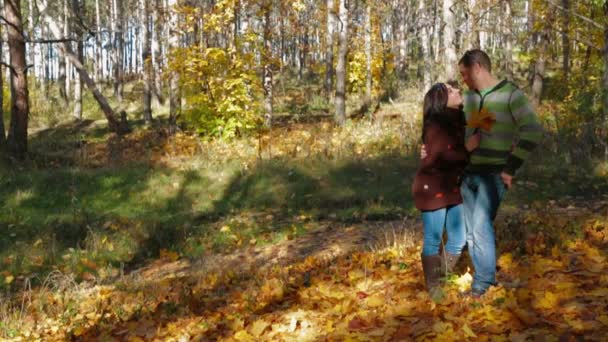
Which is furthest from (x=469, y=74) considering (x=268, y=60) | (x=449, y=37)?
(x=268, y=60)

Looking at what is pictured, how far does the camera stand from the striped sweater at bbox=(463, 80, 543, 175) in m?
3.33

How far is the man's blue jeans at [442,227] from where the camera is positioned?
380 centimetres

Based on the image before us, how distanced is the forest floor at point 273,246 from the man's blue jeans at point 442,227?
1.09 ft

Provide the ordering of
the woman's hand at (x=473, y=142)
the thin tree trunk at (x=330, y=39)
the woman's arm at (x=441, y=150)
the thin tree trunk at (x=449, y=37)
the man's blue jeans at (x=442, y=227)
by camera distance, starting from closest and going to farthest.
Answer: the woman's hand at (x=473, y=142)
the woman's arm at (x=441, y=150)
the man's blue jeans at (x=442, y=227)
the thin tree trunk at (x=449, y=37)
the thin tree trunk at (x=330, y=39)

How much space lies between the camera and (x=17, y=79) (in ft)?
41.9

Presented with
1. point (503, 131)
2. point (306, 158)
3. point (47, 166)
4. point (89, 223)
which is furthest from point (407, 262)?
point (47, 166)

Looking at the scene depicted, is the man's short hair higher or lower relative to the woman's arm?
higher

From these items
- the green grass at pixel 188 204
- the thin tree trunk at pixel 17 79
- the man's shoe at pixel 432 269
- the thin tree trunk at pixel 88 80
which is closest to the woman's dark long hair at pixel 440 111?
the man's shoe at pixel 432 269

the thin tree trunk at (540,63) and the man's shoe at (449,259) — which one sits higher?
the thin tree trunk at (540,63)

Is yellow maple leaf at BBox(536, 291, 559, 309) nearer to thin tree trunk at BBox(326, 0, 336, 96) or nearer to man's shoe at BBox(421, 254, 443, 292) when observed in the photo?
man's shoe at BBox(421, 254, 443, 292)

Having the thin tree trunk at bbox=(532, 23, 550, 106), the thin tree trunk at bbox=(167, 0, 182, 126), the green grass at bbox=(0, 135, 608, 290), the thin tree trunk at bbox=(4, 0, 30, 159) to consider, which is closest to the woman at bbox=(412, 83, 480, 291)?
the green grass at bbox=(0, 135, 608, 290)

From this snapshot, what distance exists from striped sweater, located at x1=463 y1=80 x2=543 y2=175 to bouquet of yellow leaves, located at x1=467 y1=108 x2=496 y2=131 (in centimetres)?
2

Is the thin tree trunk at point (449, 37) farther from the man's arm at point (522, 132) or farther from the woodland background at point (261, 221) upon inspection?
the man's arm at point (522, 132)

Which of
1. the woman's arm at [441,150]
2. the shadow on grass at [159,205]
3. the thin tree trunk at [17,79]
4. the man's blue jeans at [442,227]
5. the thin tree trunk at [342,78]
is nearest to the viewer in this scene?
the woman's arm at [441,150]
